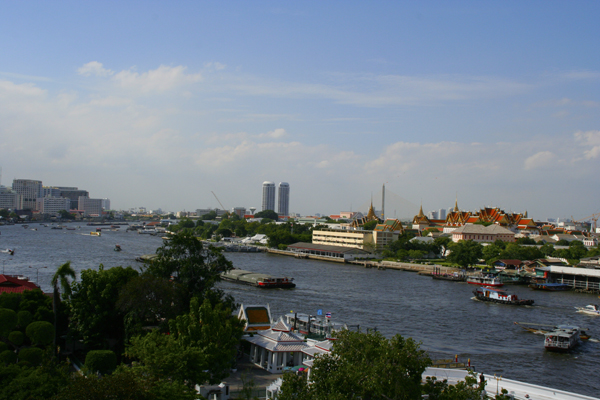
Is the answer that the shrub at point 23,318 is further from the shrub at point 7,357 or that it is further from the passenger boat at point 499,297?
the passenger boat at point 499,297

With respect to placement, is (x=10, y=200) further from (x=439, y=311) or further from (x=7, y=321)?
(x=7, y=321)

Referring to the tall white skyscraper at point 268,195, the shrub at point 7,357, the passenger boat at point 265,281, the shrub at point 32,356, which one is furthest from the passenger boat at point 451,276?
the tall white skyscraper at point 268,195

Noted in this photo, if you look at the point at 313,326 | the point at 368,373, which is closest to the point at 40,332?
the point at 313,326

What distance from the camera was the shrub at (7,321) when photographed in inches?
468

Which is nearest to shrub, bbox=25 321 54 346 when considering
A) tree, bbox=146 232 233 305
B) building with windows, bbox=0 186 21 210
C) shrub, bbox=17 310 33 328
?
shrub, bbox=17 310 33 328

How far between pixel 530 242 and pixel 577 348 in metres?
40.5

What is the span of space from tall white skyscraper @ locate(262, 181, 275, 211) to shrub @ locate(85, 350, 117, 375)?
18305 cm

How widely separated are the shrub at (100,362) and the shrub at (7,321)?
2670mm

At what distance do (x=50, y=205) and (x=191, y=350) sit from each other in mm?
154356

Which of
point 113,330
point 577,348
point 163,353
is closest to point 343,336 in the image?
point 163,353

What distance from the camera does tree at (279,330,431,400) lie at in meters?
6.51

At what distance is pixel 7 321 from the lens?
11.9 meters

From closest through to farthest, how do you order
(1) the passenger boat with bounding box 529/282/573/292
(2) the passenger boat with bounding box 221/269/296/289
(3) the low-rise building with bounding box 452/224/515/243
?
(2) the passenger boat with bounding box 221/269/296/289 → (1) the passenger boat with bounding box 529/282/573/292 → (3) the low-rise building with bounding box 452/224/515/243

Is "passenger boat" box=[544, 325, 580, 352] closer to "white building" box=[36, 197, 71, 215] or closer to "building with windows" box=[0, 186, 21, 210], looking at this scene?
"white building" box=[36, 197, 71, 215]
